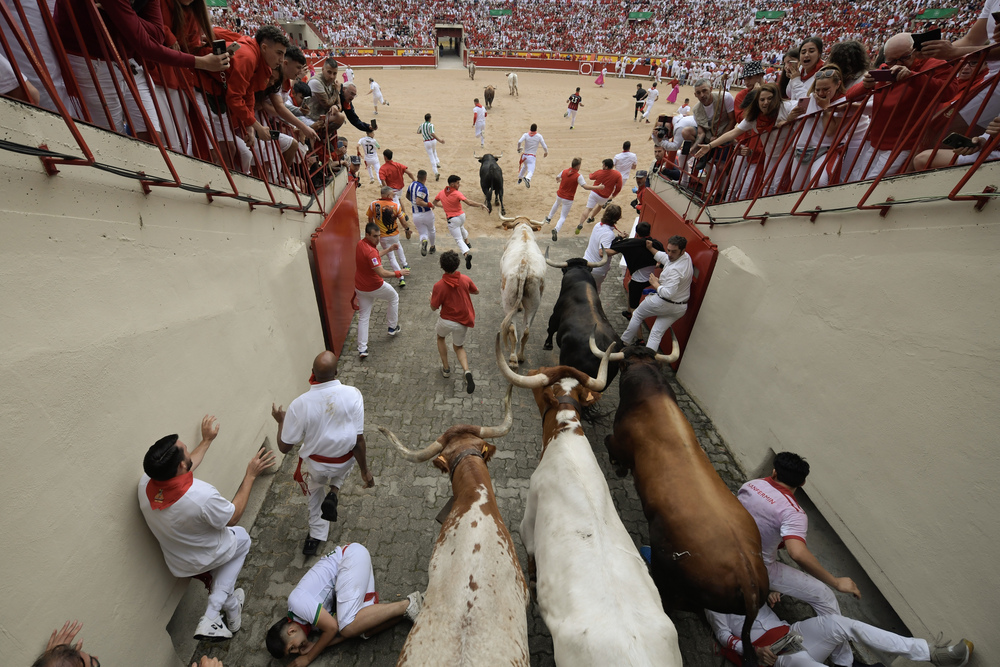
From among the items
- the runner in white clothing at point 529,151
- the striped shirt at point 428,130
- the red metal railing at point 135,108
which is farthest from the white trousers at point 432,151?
the red metal railing at point 135,108

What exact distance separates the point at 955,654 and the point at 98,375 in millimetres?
5307

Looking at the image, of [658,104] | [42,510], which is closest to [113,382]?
[42,510]

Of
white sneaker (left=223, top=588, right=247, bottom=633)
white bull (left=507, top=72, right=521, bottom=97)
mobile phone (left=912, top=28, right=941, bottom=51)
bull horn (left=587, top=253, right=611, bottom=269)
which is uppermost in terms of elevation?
mobile phone (left=912, top=28, right=941, bottom=51)

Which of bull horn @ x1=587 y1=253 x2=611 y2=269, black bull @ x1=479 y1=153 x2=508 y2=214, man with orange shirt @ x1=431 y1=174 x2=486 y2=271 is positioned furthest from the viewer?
black bull @ x1=479 y1=153 x2=508 y2=214

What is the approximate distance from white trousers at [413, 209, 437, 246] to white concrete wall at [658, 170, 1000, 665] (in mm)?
5937

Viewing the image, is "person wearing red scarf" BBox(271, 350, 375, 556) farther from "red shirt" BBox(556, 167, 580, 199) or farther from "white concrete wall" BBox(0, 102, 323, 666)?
"red shirt" BBox(556, 167, 580, 199)

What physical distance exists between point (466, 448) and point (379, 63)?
36140 millimetres

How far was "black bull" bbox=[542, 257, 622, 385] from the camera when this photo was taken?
5.10 metres

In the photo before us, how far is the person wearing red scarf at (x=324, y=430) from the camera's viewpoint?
3430mm

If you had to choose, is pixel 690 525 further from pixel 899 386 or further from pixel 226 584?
pixel 226 584

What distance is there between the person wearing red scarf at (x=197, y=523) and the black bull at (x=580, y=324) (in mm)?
3547

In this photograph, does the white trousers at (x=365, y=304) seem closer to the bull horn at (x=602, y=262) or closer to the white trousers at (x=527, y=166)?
the bull horn at (x=602, y=262)

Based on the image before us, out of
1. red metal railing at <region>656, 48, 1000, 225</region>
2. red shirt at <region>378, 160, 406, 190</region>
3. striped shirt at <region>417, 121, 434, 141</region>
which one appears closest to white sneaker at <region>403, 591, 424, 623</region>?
red metal railing at <region>656, 48, 1000, 225</region>

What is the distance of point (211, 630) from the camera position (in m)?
3.02
